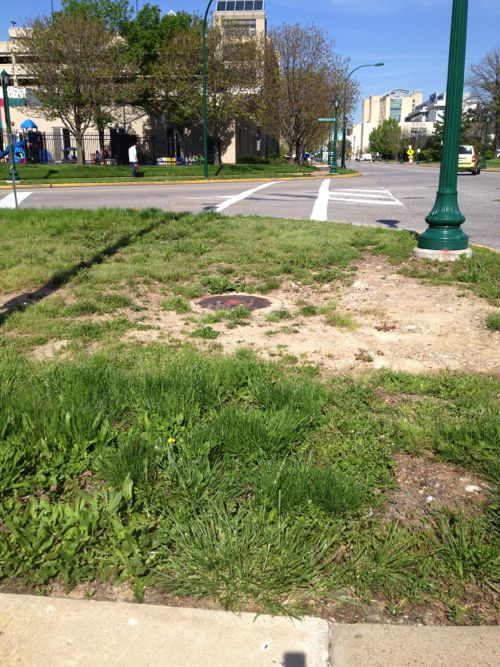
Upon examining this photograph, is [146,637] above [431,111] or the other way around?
the other way around

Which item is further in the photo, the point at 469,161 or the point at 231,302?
the point at 469,161

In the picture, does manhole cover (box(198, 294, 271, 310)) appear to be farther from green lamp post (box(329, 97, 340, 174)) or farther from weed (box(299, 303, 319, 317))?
green lamp post (box(329, 97, 340, 174))

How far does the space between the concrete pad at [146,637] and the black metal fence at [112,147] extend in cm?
4249

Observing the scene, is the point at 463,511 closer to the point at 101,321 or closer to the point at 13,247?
the point at 101,321

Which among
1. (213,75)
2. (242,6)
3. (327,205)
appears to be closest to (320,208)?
(327,205)

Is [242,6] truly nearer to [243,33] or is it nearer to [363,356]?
[243,33]

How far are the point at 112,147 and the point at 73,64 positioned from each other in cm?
911

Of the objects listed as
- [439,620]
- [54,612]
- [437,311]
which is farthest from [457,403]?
[54,612]

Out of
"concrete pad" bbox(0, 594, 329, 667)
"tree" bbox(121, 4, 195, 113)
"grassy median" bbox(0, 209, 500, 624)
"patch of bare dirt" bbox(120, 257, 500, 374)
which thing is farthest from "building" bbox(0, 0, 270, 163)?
"concrete pad" bbox(0, 594, 329, 667)

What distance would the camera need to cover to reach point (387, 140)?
468 ft

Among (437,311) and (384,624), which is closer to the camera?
(384,624)

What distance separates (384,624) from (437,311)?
13.2ft

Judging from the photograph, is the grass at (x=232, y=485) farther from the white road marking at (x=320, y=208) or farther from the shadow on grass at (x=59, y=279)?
the white road marking at (x=320, y=208)

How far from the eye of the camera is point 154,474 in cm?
→ 301
